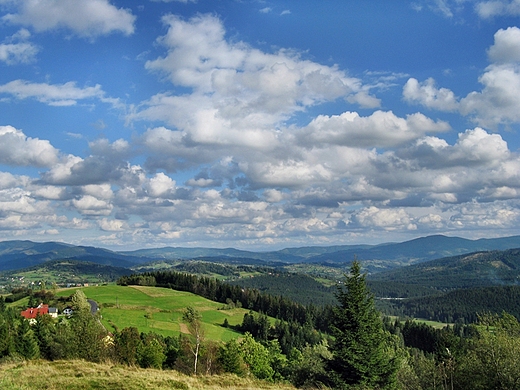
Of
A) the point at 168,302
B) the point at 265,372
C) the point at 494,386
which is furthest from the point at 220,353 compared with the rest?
the point at 168,302

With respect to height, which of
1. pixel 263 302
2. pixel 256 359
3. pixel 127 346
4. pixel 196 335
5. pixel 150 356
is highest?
pixel 196 335

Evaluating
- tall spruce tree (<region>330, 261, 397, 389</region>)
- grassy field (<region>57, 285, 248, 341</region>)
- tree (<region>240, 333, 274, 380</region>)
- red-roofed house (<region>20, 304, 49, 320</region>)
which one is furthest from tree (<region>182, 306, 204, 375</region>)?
red-roofed house (<region>20, 304, 49, 320</region>)

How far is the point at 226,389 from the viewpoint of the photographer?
2203 cm

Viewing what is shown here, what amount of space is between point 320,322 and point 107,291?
9016cm

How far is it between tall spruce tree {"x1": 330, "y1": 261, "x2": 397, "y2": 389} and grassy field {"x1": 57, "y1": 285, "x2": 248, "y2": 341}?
85.4 meters

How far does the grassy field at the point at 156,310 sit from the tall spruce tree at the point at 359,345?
85.4 m

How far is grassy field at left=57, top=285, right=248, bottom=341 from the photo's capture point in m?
118

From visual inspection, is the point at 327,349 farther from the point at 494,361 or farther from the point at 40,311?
the point at 40,311

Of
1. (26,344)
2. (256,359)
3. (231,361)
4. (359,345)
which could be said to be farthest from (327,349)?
(26,344)

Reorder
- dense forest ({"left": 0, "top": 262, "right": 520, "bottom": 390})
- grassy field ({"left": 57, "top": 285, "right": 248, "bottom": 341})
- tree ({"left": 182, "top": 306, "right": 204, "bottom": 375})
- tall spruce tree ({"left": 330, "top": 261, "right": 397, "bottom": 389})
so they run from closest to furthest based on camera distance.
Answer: tall spruce tree ({"left": 330, "top": 261, "right": 397, "bottom": 389})
dense forest ({"left": 0, "top": 262, "right": 520, "bottom": 390})
tree ({"left": 182, "top": 306, "right": 204, "bottom": 375})
grassy field ({"left": 57, "top": 285, "right": 248, "bottom": 341})

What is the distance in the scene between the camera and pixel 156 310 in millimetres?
141875

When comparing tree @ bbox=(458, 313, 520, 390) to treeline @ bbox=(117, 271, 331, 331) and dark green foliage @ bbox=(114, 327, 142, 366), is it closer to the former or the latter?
dark green foliage @ bbox=(114, 327, 142, 366)

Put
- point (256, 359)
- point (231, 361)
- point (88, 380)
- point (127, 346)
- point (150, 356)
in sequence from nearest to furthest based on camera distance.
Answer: point (88, 380) < point (231, 361) < point (150, 356) < point (127, 346) < point (256, 359)

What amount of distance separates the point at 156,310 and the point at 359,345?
400ft
